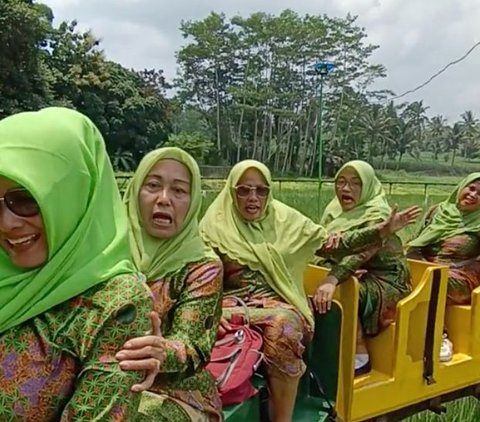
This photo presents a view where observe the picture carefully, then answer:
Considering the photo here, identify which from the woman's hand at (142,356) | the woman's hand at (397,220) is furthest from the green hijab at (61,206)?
the woman's hand at (397,220)

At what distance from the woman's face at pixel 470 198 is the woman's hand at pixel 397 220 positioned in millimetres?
912

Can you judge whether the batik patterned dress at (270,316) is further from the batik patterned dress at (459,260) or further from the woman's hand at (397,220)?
the batik patterned dress at (459,260)

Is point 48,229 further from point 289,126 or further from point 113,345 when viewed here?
point 289,126

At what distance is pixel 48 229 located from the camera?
1.23 m

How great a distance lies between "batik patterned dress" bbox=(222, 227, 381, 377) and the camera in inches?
98.7

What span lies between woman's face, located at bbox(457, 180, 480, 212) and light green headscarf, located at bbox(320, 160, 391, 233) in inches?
25.4

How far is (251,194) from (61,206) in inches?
68.1

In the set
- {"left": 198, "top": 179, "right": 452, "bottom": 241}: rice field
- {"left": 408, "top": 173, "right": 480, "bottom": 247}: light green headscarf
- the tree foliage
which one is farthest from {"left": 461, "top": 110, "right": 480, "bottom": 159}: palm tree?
{"left": 408, "top": 173, "right": 480, "bottom": 247}: light green headscarf

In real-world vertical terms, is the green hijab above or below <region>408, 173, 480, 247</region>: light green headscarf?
above

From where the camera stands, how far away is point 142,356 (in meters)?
1.29

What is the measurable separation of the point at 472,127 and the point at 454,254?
3262 cm

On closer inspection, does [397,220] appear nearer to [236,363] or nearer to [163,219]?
[236,363]

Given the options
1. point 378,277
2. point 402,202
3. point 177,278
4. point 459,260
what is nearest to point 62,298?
point 177,278

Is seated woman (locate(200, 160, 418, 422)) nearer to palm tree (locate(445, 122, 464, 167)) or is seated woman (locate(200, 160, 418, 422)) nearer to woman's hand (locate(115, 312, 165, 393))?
woman's hand (locate(115, 312, 165, 393))
